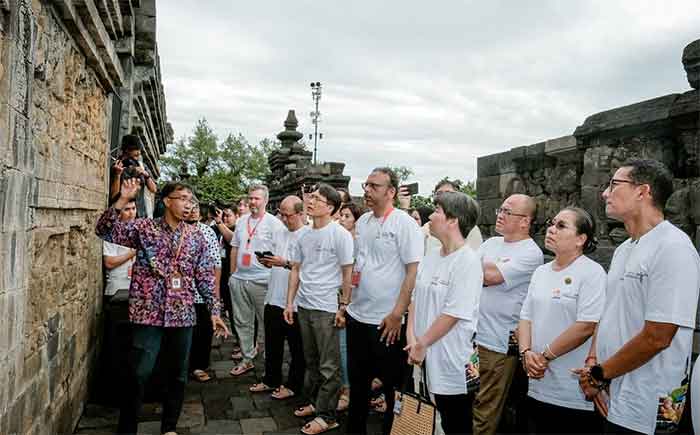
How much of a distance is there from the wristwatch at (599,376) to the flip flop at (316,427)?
2539 mm

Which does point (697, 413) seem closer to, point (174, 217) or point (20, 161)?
point (20, 161)

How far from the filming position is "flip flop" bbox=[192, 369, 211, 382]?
6145 mm

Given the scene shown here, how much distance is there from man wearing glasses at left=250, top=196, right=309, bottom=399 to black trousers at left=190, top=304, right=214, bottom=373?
84 centimetres

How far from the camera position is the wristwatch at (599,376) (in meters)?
2.70

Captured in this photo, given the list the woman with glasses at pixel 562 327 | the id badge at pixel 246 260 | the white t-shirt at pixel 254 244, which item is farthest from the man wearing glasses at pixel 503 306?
the id badge at pixel 246 260

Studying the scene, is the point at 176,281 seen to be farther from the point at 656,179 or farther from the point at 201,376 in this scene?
the point at 656,179

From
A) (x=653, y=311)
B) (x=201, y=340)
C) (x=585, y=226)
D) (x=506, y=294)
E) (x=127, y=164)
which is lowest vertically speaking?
(x=201, y=340)

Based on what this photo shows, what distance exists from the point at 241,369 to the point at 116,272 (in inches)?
70.9

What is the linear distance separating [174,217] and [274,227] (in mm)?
2163

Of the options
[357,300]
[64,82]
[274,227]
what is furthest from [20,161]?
[274,227]

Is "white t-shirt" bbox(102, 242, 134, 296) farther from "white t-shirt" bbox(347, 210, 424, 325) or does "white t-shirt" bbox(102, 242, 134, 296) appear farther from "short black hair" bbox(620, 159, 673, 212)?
A: "short black hair" bbox(620, 159, 673, 212)

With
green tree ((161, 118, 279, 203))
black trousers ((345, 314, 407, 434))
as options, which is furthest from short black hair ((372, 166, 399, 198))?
green tree ((161, 118, 279, 203))

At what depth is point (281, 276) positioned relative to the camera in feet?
19.0

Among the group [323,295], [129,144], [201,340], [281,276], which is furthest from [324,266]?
[129,144]
